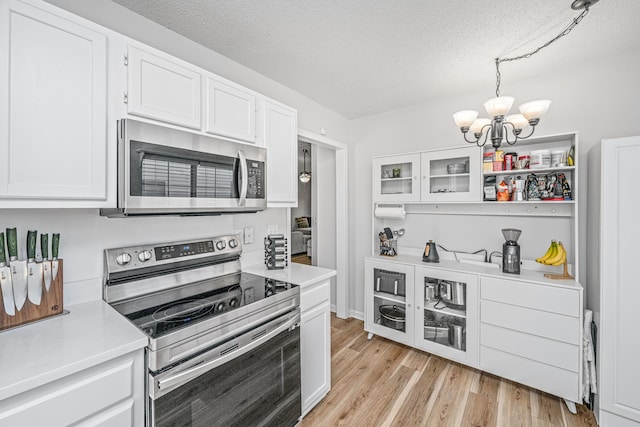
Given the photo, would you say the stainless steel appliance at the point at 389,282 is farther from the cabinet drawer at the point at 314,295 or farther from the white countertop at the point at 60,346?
the white countertop at the point at 60,346

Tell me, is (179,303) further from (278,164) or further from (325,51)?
A: (325,51)

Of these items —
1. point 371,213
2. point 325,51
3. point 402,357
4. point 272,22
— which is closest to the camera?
point 272,22

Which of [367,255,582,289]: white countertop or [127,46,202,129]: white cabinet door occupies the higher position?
[127,46,202,129]: white cabinet door

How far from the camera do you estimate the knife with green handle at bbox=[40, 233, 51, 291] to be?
125 centimetres

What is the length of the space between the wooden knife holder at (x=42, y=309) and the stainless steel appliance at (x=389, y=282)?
99.9 inches

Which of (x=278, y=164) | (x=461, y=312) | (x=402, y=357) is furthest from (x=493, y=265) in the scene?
(x=278, y=164)

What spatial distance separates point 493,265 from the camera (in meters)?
2.65

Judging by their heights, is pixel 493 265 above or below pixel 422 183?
below

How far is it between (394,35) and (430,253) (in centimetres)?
196

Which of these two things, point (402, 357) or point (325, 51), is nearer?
point (325, 51)

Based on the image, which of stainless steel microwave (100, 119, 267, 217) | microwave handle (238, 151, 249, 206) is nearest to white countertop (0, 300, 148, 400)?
stainless steel microwave (100, 119, 267, 217)

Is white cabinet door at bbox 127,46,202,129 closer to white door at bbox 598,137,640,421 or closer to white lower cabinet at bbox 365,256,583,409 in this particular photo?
white lower cabinet at bbox 365,256,583,409

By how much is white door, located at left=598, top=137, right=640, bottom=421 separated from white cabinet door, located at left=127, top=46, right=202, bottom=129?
8.42ft

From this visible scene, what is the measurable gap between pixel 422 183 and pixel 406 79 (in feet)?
3.28
